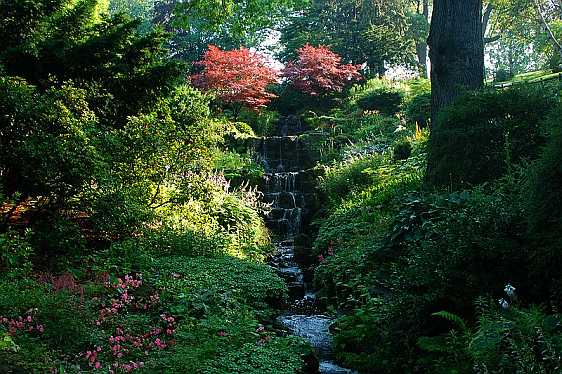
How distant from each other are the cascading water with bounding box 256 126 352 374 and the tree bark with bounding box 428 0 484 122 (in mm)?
3493

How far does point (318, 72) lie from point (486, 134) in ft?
49.8

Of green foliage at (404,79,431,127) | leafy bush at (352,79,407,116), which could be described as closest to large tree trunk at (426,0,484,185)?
green foliage at (404,79,431,127)

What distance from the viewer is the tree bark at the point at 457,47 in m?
7.96

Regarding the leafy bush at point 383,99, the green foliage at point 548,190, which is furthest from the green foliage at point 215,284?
the leafy bush at point 383,99

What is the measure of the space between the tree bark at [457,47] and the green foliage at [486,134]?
3.67 ft

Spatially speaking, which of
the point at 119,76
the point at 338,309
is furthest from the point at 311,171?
the point at 338,309

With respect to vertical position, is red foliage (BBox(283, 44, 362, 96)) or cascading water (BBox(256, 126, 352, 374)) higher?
red foliage (BBox(283, 44, 362, 96))

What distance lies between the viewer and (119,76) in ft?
30.0

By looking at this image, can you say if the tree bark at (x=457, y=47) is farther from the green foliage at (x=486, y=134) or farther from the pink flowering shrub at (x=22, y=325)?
the pink flowering shrub at (x=22, y=325)

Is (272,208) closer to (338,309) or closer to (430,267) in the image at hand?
(338,309)

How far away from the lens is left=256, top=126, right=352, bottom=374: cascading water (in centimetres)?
634

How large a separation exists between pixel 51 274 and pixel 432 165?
200 inches

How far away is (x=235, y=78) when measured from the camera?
63.7ft

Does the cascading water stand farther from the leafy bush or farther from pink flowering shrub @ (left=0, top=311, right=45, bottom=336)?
the leafy bush
